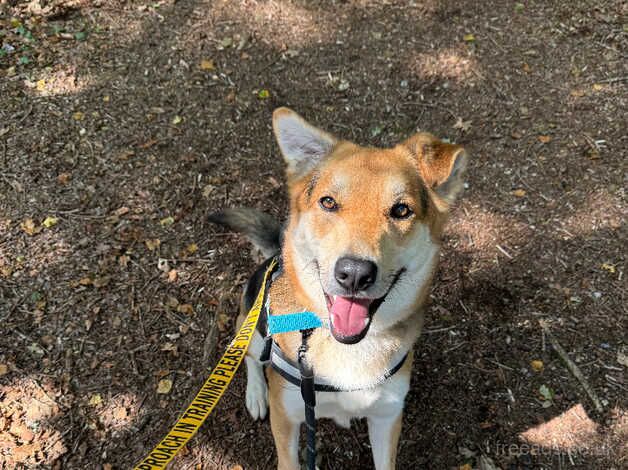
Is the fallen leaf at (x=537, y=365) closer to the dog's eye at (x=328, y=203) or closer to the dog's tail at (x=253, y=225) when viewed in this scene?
the dog's tail at (x=253, y=225)

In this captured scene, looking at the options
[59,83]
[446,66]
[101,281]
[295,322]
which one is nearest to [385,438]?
[295,322]

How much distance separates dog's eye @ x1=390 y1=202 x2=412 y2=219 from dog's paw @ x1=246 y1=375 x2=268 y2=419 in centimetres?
185

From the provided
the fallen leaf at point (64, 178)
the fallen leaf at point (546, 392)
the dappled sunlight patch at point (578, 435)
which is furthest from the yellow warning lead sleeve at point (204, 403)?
the fallen leaf at point (64, 178)

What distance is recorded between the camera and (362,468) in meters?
3.56

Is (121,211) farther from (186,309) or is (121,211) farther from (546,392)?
Result: (546,392)

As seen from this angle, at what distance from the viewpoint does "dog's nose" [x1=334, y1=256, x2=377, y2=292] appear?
2322 millimetres

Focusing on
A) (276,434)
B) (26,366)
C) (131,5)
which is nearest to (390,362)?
(276,434)

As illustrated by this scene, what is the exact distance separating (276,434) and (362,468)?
0.89m

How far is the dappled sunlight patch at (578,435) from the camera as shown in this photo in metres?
3.54

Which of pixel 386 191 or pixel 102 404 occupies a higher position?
pixel 386 191

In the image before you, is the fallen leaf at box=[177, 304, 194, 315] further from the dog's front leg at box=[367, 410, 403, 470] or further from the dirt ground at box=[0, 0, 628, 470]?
the dog's front leg at box=[367, 410, 403, 470]

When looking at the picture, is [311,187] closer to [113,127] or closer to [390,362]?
[390,362]

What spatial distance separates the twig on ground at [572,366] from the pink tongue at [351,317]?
233 cm

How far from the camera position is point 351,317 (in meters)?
2.48
